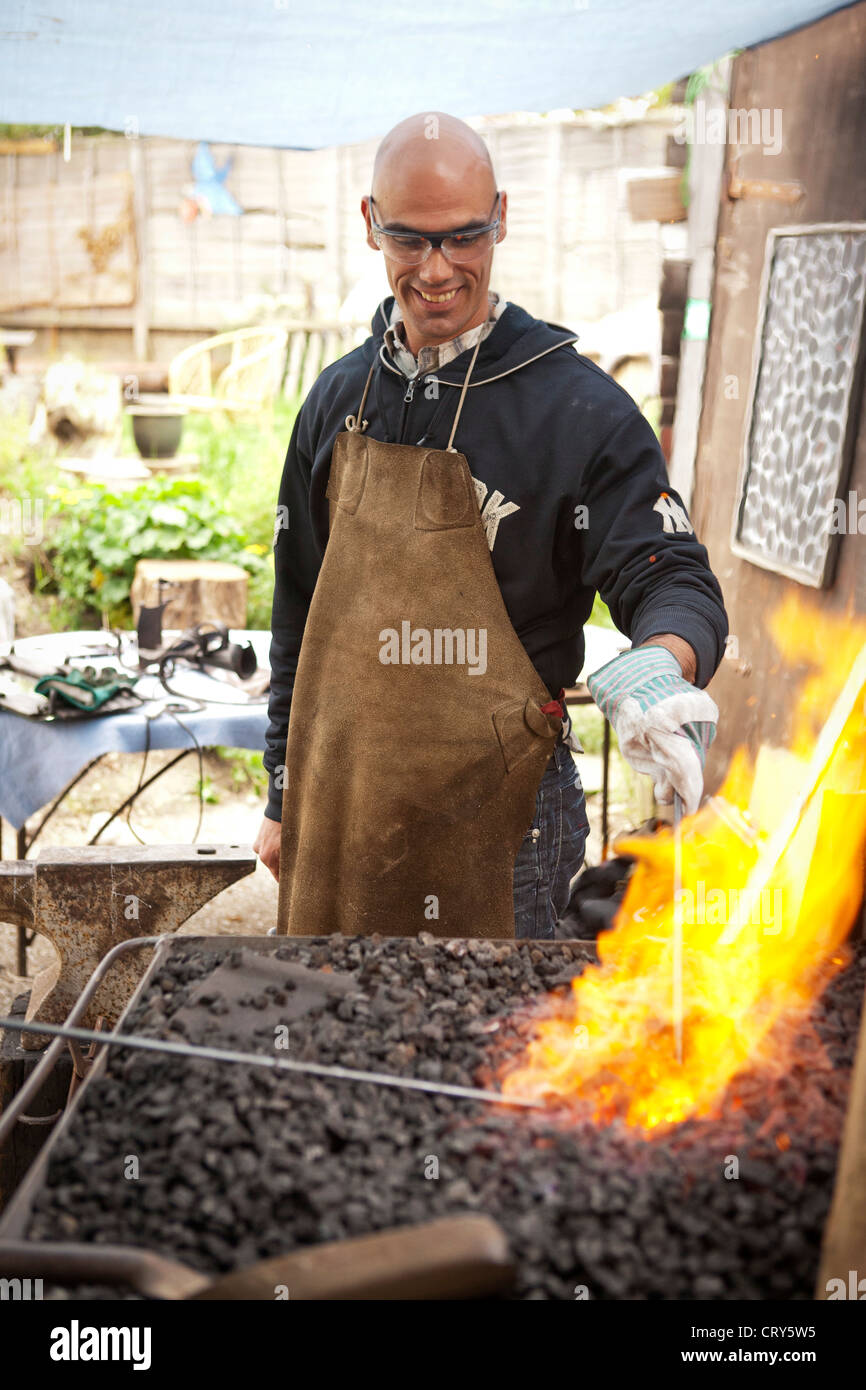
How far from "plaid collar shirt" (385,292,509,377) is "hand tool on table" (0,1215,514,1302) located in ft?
5.74

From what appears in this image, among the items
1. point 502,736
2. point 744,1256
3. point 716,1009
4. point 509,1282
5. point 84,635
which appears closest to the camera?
point 509,1282

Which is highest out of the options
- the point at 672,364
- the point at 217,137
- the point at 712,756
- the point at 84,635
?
the point at 217,137

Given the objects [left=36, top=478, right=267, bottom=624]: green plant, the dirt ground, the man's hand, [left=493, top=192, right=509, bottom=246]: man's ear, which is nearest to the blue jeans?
the man's hand

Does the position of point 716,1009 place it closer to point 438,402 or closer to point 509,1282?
point 509,1282

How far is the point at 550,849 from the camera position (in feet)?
8.18

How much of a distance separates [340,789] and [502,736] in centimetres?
37

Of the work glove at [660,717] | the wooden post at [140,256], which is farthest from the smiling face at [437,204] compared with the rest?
the wooden post at [140,256]

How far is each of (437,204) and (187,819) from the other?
4.52m

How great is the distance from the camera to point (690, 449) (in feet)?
18.8

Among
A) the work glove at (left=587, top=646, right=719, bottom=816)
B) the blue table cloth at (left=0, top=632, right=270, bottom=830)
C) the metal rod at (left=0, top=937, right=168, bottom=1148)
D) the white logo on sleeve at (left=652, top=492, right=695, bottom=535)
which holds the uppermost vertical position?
the white logo on sleeve at (left=652, top=492, right=695, bottom=535)

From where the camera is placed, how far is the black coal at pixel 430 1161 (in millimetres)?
1300

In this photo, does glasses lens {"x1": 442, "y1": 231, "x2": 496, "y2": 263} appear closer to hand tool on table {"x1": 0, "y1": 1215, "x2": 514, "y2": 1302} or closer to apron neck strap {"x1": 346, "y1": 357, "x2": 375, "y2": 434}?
apron neck strap {"x1": 346, "y1": 357, "x2": 375, "y2": 434}

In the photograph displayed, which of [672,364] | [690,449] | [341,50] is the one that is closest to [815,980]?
[341,50]

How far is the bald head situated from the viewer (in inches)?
89.0
